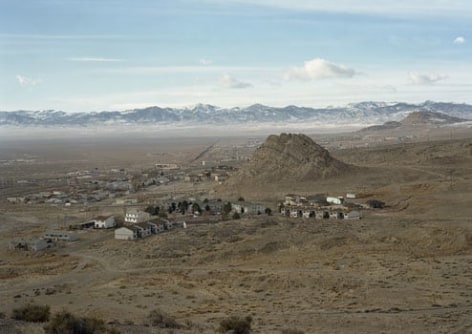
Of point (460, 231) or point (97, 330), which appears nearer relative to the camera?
point (97, 330)

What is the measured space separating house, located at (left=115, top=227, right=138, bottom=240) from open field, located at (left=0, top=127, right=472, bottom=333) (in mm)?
1263

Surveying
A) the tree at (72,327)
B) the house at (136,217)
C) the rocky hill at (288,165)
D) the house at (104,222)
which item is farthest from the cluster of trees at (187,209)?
the tree at (72,327)

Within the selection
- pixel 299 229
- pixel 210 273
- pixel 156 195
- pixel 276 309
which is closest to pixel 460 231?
Answer: pixel 299 229

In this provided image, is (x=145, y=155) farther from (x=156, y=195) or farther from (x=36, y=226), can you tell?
(x=36, y=226)

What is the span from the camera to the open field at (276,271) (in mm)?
26797

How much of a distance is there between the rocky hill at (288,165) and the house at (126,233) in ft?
123

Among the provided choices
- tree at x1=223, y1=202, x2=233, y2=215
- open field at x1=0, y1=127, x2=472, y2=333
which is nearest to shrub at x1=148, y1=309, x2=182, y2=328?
open field at x1=0, y1=127, x2=472, y2=333

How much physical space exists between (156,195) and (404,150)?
5373 centimetres

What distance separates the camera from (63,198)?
87.4 m

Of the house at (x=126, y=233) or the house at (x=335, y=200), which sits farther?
the house at (x=335, y=200)

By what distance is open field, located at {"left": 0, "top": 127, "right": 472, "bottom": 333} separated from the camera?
26797mm

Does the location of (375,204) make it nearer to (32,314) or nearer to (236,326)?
(236,326)

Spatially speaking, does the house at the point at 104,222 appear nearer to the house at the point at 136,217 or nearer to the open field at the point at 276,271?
the house at the point at 136,217

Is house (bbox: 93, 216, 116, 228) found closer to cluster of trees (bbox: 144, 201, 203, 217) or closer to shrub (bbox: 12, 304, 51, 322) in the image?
cluster of trees (bbox: 144, 201, 203, 217)
